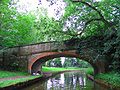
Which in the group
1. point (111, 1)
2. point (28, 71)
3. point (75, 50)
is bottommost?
point (28, 71)

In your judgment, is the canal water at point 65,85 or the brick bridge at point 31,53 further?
the brick bridge at point 31,53

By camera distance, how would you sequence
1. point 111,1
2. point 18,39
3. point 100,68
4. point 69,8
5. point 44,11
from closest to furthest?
point 111,1 < point 69,8 < point 100,68 < point 18,39 < point 44,11

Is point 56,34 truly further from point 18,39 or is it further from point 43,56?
point 18,39

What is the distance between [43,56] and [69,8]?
8409mm

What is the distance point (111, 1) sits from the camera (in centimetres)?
2327

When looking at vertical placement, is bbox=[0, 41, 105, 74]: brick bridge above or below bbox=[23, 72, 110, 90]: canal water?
above

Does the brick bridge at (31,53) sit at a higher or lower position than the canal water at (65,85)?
higher

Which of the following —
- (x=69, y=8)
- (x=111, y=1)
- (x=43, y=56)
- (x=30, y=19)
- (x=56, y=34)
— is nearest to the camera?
(x=111, y=1)

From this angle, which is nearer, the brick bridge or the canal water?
the canal water

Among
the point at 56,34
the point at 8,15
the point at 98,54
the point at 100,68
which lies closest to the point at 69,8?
the point at 56,34

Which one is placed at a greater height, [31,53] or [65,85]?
[31,53]

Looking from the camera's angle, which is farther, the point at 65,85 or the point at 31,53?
the point at 31,53

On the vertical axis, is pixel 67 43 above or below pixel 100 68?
above

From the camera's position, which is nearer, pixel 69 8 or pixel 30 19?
pixel 69 8
